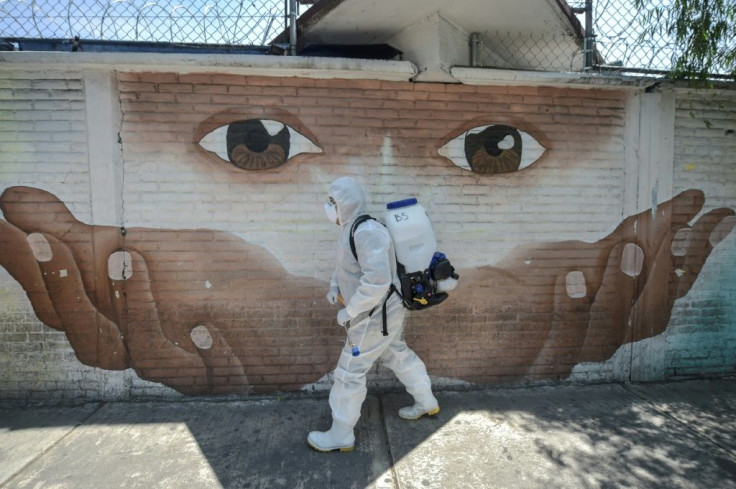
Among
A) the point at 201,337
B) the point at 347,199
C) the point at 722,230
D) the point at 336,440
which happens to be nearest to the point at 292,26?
the point at 347,199

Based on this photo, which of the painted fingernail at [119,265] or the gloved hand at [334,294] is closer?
the gloved hand at [334,294]

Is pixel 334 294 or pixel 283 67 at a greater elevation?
pixel 283 67

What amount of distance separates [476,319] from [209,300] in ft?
7.62

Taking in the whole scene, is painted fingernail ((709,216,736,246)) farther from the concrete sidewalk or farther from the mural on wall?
the concrete sidewalk

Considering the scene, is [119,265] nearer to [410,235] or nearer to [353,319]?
[353,319]

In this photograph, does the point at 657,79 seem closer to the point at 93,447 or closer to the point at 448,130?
the point at 448,130

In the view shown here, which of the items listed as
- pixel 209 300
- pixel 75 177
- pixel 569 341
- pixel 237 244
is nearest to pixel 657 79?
pixel 569 341

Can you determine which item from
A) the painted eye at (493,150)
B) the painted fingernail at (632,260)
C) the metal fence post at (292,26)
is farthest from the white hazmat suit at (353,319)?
the painted fingernail at (632,260)

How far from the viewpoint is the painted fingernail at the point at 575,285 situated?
4184mm

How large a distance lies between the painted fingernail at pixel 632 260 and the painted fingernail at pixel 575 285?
16.0 inches

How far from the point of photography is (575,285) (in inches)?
165

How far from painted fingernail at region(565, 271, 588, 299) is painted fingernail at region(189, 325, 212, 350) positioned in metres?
3.20

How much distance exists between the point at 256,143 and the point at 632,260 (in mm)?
3537

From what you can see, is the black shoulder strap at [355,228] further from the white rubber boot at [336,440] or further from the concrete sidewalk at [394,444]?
the concrete sidewalk at [394,444]
